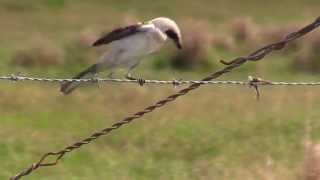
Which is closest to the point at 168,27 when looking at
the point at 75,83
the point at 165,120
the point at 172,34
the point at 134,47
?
the point at 172,34

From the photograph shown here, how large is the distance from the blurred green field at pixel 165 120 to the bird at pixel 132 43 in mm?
1570

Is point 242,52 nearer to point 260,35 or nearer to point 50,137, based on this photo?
point 260,35

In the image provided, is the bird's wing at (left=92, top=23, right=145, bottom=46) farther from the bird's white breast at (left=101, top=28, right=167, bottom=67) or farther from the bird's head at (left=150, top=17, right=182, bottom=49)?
the bird's head at (left=150, top=17, right=182, bottom=49)

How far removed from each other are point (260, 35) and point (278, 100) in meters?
11.2

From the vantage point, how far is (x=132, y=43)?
4.85 meters

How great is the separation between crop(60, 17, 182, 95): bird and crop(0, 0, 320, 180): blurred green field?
1.57 m

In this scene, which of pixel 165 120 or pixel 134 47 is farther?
A: pixel 165 120

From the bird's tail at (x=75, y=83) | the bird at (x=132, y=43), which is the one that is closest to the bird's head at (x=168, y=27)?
the bird at (x=132, y=43)

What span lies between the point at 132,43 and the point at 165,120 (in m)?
6.11

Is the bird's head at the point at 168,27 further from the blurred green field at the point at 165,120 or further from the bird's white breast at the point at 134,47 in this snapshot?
the blurred green field at the point at 165,120

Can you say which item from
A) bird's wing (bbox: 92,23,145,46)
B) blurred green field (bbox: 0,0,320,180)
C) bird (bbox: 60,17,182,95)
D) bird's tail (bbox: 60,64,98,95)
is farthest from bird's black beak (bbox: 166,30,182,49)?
blurred green field (bbox: 0,0,320,180)

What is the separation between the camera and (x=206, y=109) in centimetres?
1252

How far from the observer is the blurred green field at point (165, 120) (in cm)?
817

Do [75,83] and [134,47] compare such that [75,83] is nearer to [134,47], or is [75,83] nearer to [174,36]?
[134,47]
